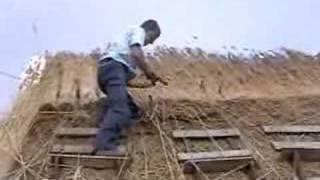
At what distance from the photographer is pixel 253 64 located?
557cm

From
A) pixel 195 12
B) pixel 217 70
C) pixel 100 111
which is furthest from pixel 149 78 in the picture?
pixel 195 12

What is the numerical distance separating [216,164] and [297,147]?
475 millimetres

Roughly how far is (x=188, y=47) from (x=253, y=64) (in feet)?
1.74

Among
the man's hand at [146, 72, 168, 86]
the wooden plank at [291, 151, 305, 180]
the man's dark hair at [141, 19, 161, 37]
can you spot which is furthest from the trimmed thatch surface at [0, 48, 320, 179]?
the man's dark hair at [141, 19, 161, 37]

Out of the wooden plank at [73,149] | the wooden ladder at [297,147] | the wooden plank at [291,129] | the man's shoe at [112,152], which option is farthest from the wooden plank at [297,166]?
the wooden plank at [73,149]

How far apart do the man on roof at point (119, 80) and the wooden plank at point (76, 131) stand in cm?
8

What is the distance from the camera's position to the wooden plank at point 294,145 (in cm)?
420

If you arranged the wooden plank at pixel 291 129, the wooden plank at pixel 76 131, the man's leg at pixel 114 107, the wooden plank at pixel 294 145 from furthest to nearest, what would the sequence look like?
the wooden plank at pixel 291 129, the wooden plank at pixel 76 131, the wooden plank at pixel 294 145, the man's leg at pixel 114 107

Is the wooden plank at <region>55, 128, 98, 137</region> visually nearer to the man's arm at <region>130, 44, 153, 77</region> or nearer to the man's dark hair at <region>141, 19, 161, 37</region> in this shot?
the man's arm at <region>130, 44, 153, 77</region>

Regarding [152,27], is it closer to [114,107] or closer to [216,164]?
[114,107]

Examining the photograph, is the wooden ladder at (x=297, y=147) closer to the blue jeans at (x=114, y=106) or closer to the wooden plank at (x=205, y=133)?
the wooden plank at (x=205, y=133)

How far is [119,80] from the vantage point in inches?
169

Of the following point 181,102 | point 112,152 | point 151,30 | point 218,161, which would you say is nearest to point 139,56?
point 151,30

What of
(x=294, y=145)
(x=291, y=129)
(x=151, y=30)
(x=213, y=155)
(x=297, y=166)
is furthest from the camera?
(x=151, y=30)
